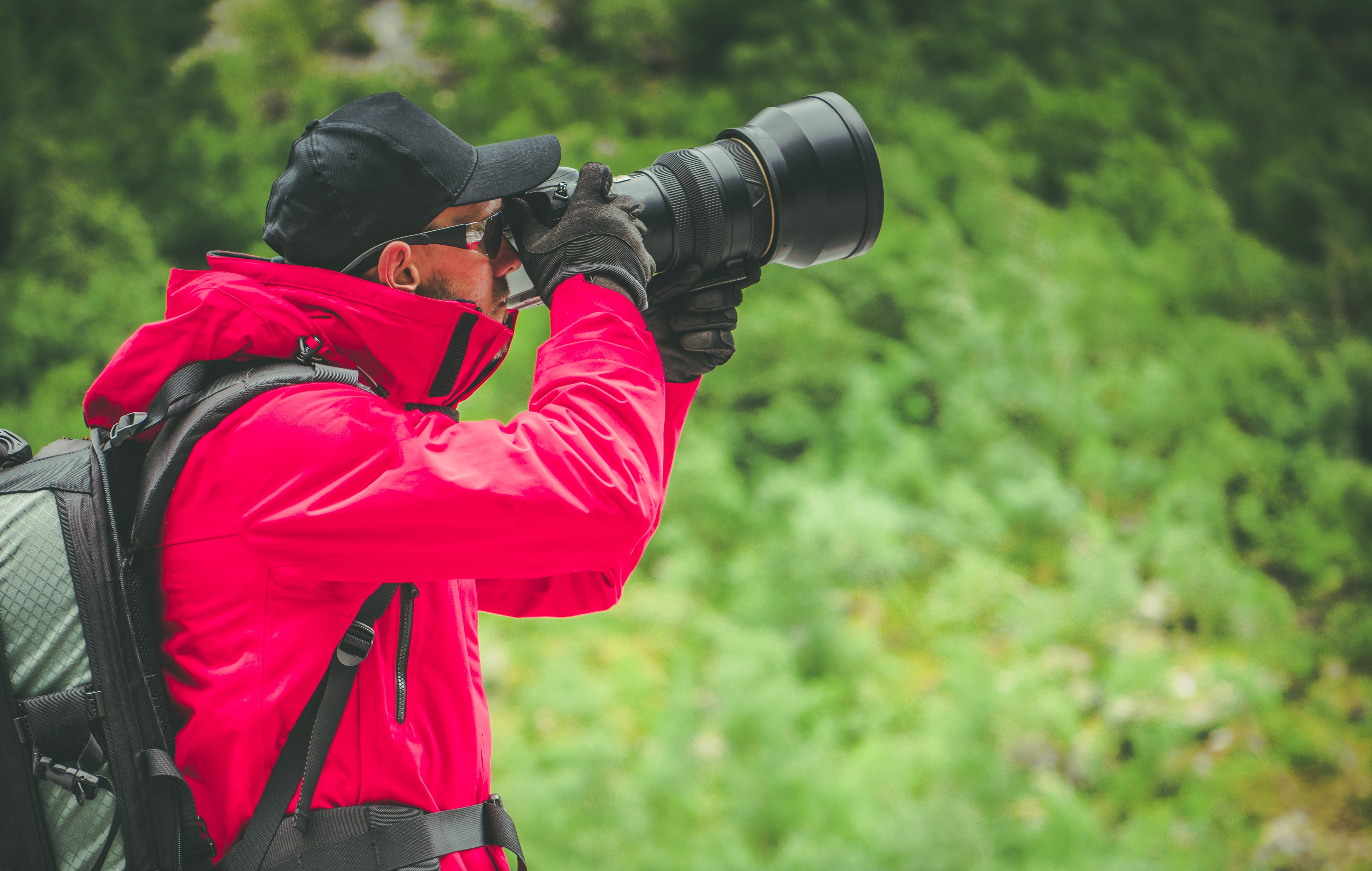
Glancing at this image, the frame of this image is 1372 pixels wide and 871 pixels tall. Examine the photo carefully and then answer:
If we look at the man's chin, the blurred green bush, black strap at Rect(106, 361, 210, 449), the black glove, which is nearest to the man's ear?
the man's chin

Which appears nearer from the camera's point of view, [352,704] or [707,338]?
[352,704]

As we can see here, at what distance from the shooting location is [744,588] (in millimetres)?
3936

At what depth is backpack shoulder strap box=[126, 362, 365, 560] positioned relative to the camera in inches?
36.7

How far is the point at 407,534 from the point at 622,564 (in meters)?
0.46

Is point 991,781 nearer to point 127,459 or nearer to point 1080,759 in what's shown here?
point 1080,759

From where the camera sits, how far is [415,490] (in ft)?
3.01

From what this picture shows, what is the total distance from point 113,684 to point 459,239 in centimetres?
59

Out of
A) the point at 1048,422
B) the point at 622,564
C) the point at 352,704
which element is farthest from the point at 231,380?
the point at 1048,422

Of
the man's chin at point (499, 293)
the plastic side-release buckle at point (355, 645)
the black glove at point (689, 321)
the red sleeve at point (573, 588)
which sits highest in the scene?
the man's chin at point (499, 293)

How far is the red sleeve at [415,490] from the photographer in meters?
0.91

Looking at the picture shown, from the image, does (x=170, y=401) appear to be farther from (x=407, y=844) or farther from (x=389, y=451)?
(x=407, y=844)

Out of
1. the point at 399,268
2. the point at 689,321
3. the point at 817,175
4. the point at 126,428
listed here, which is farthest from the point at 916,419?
the point at 126,428

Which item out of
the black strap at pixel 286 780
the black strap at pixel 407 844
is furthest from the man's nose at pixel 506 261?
the black strap at pixel 407 844

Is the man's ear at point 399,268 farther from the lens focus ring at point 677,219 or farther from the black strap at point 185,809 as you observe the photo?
the black strap at point 185,809
